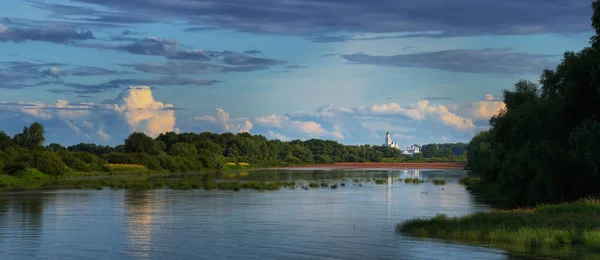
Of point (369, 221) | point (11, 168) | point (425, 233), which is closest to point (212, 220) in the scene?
point (369, 221)

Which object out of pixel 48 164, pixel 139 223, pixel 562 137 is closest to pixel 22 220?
pixel 139 223

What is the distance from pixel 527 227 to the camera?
126 ft

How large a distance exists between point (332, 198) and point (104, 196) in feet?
82.5

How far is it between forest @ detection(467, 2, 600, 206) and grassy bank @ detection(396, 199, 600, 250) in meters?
8.23

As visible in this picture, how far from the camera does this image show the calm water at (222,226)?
35125 millimetres

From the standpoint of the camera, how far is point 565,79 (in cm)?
5991

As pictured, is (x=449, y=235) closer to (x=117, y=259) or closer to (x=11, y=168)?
(x=117, y=259)

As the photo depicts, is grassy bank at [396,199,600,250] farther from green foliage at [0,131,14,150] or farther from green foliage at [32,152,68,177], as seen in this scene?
green foliage at [0,131,14,150]

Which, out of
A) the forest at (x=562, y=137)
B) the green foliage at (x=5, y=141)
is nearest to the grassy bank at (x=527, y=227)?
the forest at (x=562, y=137)

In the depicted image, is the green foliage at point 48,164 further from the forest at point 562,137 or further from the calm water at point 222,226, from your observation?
the forest at point 562,137

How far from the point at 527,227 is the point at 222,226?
66.2ft

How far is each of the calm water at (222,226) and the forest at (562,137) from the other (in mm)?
6047

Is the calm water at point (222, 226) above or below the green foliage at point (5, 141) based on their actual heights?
below

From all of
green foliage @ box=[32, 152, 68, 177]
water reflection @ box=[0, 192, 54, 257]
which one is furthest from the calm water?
green foliage @ box=[32, 152, 68, 177]
